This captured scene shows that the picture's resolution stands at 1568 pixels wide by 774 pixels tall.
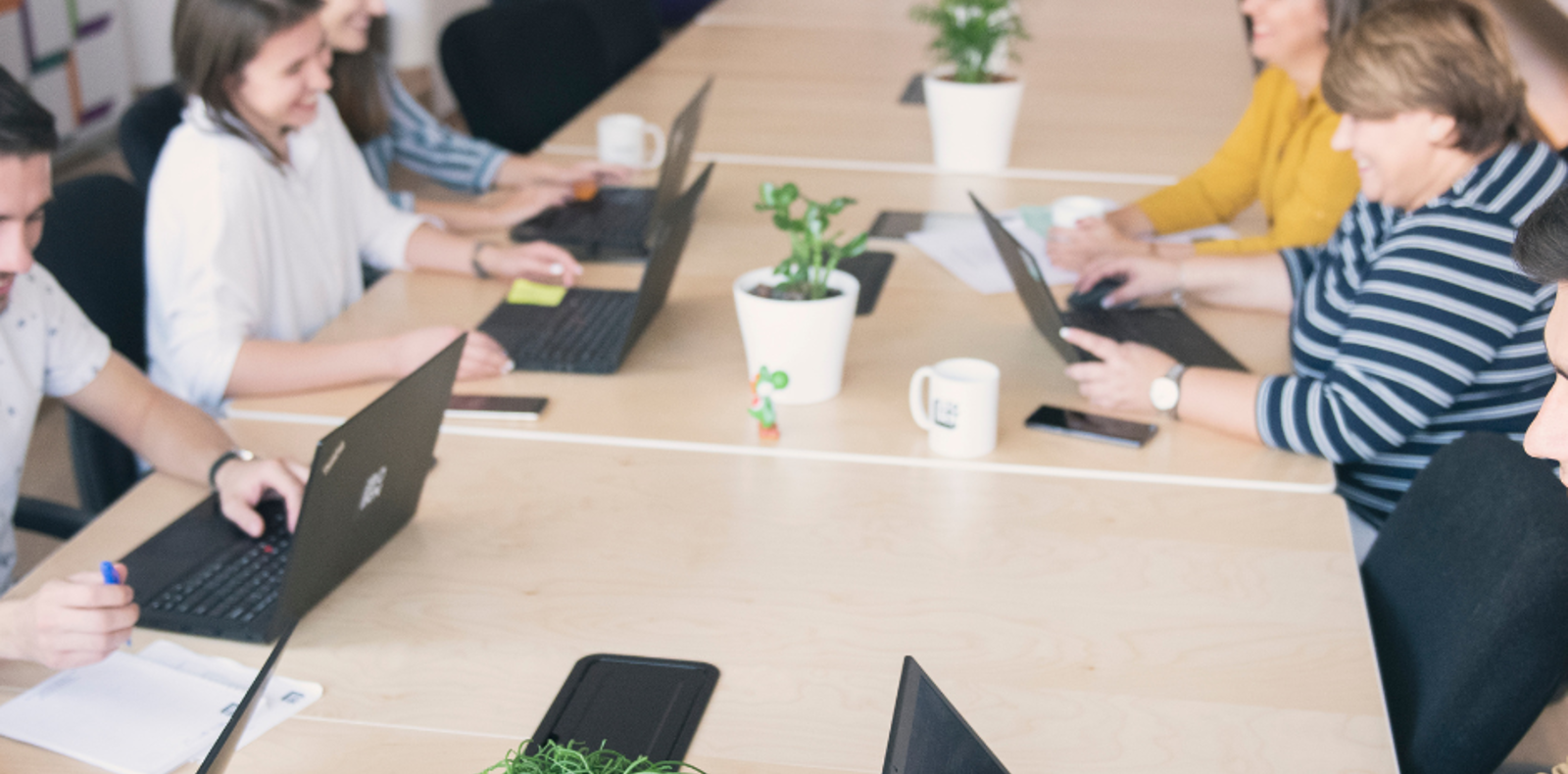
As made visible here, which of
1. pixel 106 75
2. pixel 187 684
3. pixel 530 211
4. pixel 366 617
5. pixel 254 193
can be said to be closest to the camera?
pixel 187 684

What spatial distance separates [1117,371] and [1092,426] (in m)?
0.09

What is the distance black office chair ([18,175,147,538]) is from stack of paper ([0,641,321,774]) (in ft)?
2.17

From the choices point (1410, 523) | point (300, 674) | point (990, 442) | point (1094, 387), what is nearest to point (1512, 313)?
point (1410, 523)

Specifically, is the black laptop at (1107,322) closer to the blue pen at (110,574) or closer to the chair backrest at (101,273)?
the blue pen at (110,574)

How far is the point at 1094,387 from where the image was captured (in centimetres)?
156

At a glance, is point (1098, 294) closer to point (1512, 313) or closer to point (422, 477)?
point (1512, 313)

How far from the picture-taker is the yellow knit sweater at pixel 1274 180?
2.05 meters

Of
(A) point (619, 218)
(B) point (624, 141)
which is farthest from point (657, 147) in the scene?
(A) point (619, 218)

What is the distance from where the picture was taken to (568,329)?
1763mm

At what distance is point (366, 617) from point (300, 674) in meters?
0.09

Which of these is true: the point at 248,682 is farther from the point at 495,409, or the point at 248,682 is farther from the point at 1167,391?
the point at 1167,391

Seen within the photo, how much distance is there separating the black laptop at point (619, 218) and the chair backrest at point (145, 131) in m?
0.54

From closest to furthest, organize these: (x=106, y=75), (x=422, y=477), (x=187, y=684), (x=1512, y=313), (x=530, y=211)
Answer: (x=187, y=684) → (x=422, y=477) → (x=1512, y=313) → (x=530, y=211) → (x=106, y=75)

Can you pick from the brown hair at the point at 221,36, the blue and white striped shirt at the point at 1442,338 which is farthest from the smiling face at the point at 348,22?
the blue and white striped shirt at the point at 1442,338
